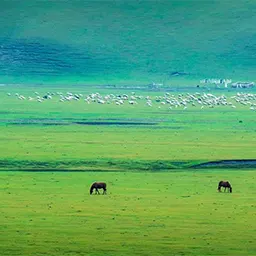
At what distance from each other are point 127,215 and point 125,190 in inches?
123

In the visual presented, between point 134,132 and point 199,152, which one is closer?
point 199,152

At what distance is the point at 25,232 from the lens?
18.1m

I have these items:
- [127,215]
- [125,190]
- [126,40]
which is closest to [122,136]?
[125,190]

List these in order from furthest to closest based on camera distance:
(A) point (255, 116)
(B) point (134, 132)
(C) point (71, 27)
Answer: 1. (C) point (71, 27)
2. (A) point (255, 116)
3. (B) point (134, 132)

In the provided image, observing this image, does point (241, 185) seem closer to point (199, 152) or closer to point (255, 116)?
point (199, 152)

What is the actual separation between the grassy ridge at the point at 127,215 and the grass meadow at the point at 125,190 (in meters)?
0.02

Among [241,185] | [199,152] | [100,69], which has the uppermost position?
[100,69]

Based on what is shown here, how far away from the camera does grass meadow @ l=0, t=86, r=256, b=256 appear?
1739 cm

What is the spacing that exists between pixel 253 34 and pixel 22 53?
19605 mm

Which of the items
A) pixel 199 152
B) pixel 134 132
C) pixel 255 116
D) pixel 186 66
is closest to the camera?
pixel 199 152

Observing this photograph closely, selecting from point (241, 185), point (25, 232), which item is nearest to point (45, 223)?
point (25, 232)

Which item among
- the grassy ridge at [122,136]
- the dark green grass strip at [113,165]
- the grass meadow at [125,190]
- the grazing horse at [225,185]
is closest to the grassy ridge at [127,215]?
the grass meadow at [125,190]

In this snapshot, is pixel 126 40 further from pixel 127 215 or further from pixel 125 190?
pixel 127 215

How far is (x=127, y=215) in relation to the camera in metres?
19.7
